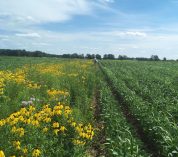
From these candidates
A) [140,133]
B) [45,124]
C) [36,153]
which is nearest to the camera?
[36,153]

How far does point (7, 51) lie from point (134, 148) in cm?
10441

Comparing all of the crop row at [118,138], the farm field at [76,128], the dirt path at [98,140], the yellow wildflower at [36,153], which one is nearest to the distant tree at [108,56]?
the farm field at [76,128]

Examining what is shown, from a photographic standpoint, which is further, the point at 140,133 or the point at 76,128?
the point at 140,133

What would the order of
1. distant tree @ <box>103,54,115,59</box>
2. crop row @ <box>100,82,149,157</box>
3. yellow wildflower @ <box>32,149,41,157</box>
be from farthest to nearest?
distant tree @ <box>103,54,115,59</box>
crop row @ <box>100,82,149,157</box>
yellow wildflower @ <box>32,149,41,157</box>

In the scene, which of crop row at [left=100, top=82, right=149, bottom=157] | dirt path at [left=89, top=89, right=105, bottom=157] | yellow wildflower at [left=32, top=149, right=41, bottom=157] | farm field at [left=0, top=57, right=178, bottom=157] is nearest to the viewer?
yellow wildflower at [left=32, top=149, right=41, bottom=157]

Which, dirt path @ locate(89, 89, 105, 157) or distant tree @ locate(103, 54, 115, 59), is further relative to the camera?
distant tree @ locate(103, 54, 115, 59)

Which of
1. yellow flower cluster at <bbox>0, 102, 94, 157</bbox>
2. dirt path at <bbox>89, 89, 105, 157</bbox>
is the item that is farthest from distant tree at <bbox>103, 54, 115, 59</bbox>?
yellow flower cluster at <bbox>0, 102, 94, 157</bbox>

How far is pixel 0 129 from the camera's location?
7570mm

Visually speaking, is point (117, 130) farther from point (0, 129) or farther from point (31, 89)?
point (31, 89)

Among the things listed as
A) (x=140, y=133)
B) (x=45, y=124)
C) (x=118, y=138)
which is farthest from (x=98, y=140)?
(x=45, y=124)

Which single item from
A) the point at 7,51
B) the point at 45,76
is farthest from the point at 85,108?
the point at 7,51

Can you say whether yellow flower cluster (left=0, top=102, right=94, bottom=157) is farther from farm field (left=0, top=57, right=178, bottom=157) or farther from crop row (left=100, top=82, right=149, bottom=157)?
crop row (left=100, top=82, right=149, bottom=157)

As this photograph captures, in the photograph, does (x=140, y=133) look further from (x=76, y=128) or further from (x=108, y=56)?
(x=108, y=56)

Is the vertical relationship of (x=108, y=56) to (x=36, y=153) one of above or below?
below
